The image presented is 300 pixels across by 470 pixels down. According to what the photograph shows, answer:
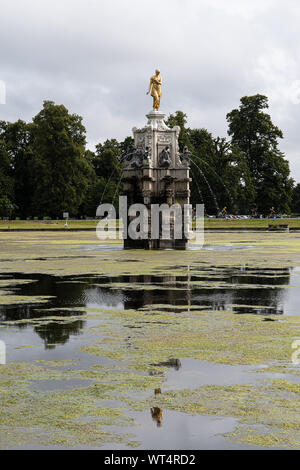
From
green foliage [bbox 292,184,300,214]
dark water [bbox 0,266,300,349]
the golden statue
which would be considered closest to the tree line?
green foliage [bbox 292,184,300,214]

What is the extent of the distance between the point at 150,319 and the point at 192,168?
84400 mm

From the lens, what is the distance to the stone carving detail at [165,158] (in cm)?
3288

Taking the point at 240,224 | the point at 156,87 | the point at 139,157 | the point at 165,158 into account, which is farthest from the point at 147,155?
the point at 240,224

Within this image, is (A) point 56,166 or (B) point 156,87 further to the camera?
(A) point 56,166

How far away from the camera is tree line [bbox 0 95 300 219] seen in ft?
307

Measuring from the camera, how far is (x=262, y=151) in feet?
331

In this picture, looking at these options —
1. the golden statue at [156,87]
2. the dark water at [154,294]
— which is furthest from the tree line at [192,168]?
the dark water at [154,294]

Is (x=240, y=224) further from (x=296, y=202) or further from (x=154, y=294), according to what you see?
(x=296, y=202)

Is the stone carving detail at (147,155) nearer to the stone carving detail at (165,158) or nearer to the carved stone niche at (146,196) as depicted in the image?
the stone carving detail at (165,158)

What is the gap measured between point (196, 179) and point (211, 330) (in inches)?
3347

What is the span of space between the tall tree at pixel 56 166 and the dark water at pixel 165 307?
7570 centimetres

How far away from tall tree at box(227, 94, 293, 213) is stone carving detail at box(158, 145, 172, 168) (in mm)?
66089
